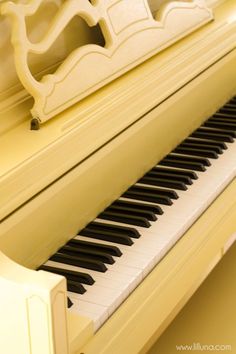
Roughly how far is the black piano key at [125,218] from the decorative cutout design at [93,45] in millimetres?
317

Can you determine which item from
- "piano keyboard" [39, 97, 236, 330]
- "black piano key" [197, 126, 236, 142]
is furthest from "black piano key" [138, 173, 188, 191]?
"black piano key" [197, 126, 236, 142]

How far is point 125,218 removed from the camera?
1.89 metres

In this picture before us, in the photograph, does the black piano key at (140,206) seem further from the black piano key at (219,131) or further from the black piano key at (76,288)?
the black piano key at (219,131)

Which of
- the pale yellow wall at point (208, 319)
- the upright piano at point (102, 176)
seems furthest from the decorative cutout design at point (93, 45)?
the pale yellow wall at point (208, 319)

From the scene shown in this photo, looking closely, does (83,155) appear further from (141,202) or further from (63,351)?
(63,351)

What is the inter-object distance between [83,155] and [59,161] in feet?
0.29

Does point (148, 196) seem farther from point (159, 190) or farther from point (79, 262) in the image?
point (79, 262)

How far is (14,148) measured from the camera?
163 centimetres

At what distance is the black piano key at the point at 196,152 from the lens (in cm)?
230

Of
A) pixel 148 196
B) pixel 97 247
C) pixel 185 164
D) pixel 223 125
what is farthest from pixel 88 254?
pixel 223 125

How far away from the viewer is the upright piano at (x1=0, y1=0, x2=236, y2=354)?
1479mm

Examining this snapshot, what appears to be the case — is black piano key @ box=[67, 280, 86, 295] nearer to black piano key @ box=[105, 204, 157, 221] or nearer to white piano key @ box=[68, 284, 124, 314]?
white piano key @ box=[68, 284, 124, 314]

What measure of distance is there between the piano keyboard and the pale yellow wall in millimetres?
404

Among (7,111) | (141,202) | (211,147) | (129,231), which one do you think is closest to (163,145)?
(211,147)
